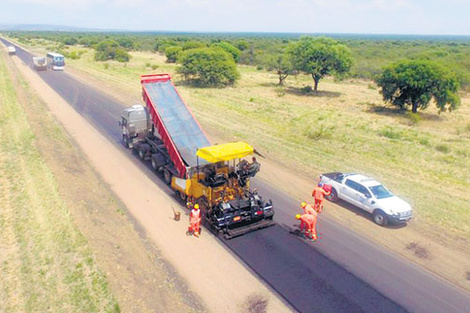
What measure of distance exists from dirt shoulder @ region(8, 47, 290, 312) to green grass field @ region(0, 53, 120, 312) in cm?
45

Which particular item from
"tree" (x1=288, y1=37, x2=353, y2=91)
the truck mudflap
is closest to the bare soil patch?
the truck mudflap

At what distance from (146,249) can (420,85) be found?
107ft

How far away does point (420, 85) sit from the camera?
3381 cm

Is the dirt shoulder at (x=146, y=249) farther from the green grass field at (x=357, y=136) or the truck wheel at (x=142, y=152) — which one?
the green grass field at (x=357, y=136)

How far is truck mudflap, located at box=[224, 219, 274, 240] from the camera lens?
12.0 m

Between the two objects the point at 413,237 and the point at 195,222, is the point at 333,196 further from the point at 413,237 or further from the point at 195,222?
the point at 195,222

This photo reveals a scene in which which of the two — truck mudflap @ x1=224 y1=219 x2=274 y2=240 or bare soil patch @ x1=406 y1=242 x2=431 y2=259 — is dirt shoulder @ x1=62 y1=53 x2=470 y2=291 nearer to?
bare soil patch @ x1=406 y1=242 x2=431 y2=259

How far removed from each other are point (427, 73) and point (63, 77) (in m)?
45.0

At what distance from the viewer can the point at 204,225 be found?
13.0m

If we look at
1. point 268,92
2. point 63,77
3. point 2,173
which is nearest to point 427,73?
point 268,92

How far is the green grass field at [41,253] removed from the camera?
888 cm

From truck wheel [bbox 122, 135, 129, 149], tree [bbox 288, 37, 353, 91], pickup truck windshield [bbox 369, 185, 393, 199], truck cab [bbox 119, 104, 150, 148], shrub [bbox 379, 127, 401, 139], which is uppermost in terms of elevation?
tree [bbox 288, 37, 353, 91]

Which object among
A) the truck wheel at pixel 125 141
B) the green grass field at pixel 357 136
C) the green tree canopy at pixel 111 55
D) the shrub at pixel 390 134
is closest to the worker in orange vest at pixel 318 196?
the green grass field at pixel 357 136

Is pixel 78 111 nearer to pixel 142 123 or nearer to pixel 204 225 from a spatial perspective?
pixel 142 123
